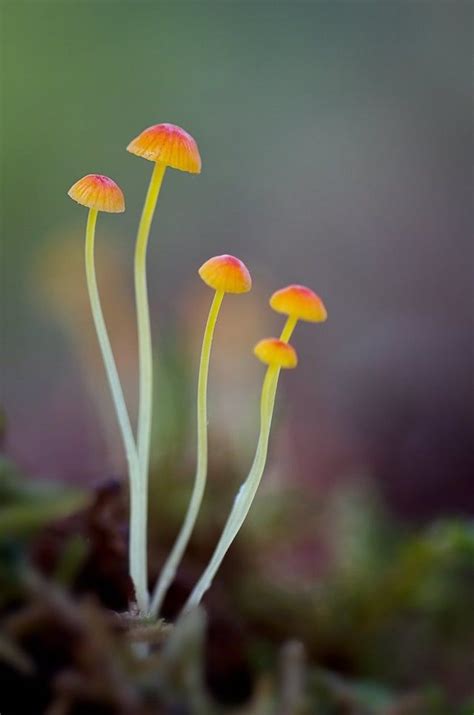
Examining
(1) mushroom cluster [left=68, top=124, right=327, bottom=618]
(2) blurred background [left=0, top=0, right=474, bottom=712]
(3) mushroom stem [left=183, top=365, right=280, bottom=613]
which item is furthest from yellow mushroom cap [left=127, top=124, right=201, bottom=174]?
(2) blurred background [left=0, top=0, right=474, bottom=712]

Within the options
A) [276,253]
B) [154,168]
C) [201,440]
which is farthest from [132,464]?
[276,253]

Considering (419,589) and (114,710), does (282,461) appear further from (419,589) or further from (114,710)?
(114,710)

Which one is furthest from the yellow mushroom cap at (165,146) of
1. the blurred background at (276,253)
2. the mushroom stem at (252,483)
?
the blurred background at (276,253)

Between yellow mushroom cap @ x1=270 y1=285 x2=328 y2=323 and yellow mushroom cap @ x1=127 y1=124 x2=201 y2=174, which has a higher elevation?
yellow mushroom cap @ x1=127 y1=124 x2=201 y2=174

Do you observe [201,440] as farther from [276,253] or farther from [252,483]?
[276,253]

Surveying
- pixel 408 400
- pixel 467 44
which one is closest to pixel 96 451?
pixel 408 400

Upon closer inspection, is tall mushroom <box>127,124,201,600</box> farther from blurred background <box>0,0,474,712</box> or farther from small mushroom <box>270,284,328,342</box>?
blurred background <box>0,0,474,712</box>
